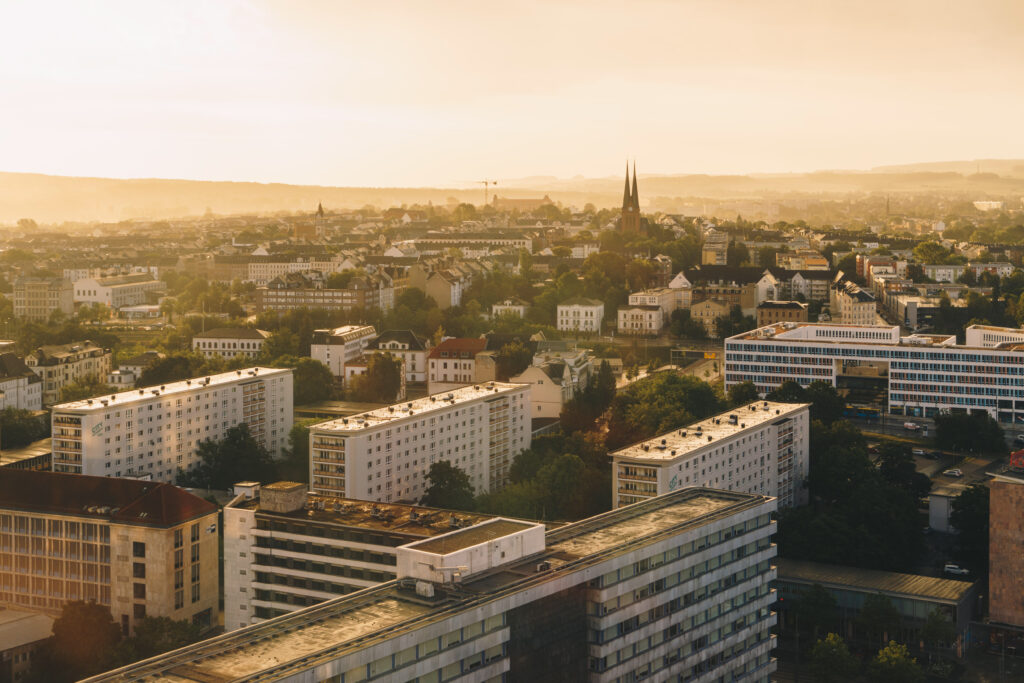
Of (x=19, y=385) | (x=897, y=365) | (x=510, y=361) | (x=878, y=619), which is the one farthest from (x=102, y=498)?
(x=897, y=365)

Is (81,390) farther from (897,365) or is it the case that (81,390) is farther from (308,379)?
(897,365)

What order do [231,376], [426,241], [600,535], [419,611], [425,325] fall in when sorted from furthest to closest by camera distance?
[426,241]
[425,325]
[231,376]
[600,535]
[419,611]

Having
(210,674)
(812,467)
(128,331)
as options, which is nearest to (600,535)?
(210,674)

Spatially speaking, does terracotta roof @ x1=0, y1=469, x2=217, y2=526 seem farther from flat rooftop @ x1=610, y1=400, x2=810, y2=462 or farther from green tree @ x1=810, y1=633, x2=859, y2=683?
green tree @ x1=810, y1=633, x2=859, y2=683

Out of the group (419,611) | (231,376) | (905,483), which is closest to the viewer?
(419,611)

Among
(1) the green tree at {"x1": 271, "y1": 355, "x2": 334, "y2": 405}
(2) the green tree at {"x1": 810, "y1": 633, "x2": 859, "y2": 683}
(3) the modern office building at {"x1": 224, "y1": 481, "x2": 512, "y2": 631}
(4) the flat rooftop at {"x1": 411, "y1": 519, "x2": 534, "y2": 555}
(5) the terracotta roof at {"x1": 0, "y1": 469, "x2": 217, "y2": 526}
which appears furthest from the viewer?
(1) the green tree at {"x1": 271, "y1": 355, "x2": 334, "y2": 405}

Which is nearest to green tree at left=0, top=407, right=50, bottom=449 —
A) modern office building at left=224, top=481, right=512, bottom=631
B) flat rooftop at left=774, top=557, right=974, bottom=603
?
modern office building at left=224, top=481, right=512, bottom=631

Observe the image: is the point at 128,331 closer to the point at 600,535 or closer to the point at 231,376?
the point at 231,376
